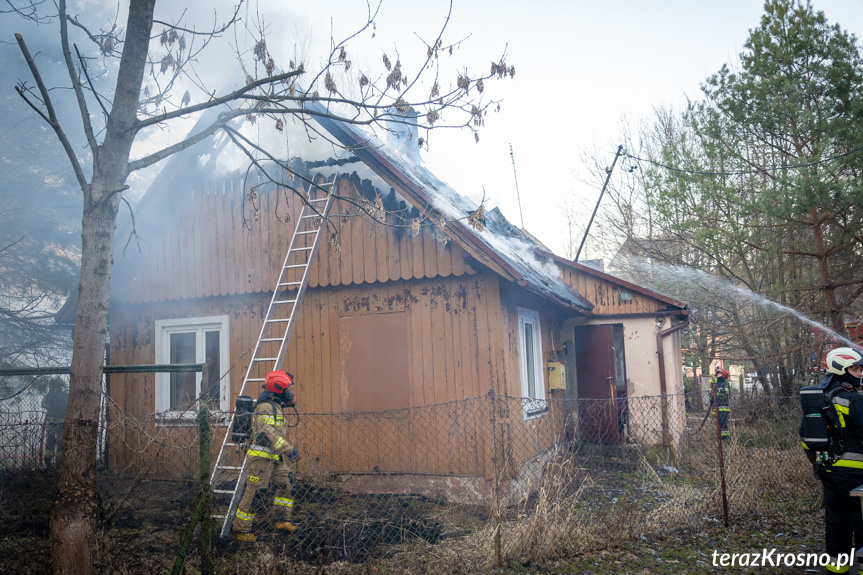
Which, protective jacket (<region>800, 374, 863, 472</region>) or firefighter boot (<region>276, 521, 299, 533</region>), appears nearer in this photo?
protective jacket (<region>800, 374, 863, 472</region>)

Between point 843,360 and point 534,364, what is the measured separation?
498 centimetres

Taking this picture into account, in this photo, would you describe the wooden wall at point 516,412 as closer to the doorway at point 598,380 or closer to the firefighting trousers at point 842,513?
the doorway at point 598,380

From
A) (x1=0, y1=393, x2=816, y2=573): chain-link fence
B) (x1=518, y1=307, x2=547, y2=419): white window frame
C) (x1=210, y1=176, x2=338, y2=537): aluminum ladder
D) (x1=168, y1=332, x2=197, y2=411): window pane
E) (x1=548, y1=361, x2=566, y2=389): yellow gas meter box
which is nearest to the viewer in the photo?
(x1=0, y1=393, x2=816, y2=573): chain-link fence

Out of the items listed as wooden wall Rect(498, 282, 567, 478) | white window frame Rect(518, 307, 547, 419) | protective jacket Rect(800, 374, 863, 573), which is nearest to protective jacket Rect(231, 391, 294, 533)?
wooden wall Rect(498, 282, 567, 478)

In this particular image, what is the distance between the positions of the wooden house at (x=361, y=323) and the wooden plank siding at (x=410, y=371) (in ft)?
0.06

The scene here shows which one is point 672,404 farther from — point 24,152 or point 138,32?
point 24,152

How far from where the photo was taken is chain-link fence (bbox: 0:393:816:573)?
17.3 ft

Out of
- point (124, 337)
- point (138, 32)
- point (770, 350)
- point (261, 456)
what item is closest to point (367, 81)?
point (138, 32)

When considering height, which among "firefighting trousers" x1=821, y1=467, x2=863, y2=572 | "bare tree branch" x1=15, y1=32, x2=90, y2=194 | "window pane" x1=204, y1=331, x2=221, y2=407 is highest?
"bare tree branch" x1=15, y1=32, x2=90, y2=194

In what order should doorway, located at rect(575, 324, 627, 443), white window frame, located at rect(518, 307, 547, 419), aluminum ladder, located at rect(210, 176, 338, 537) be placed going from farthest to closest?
doorway, located at rect(575, 324, 627, 443) → white window frame, located at rect(518, 307, 547, 419) → aluminum ladder, located at rect(210, 176, 338, 537)

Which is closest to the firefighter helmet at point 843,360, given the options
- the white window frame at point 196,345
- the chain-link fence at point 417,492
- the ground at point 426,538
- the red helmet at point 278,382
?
the chain-link fence at point 417,492

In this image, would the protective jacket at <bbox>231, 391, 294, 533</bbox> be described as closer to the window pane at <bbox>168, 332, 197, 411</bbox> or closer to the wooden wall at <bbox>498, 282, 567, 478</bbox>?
the wooden wall at <bbox>498, 282, 567, 478</bbox>

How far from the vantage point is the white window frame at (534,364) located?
8.59 meters

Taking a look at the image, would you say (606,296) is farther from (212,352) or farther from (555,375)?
(212,352)
